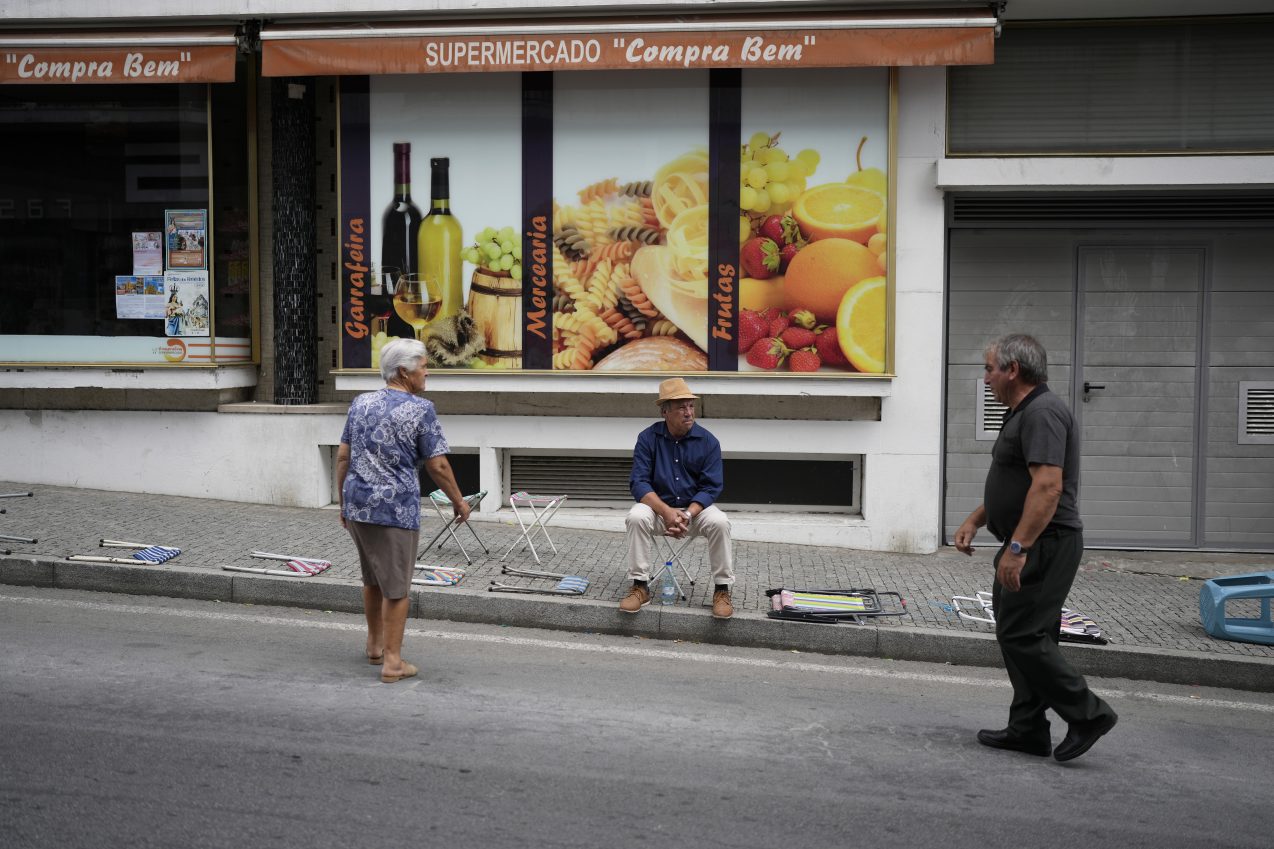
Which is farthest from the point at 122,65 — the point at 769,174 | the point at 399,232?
the point at 769,174

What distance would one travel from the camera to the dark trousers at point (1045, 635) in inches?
202

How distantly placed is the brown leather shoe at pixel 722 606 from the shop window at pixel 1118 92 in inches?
186

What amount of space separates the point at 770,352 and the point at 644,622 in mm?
3384

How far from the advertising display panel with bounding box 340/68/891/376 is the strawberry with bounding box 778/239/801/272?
0.01 metres

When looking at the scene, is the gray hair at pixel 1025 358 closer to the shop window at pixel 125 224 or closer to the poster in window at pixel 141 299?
the shop window at pixel 125 224

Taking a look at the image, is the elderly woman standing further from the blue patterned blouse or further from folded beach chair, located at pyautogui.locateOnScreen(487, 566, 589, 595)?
folded beach chair, located at pyautogui.locateOnScreen(487, 566, 589, 595)

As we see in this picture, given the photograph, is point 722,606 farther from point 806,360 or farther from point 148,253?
point 148,253

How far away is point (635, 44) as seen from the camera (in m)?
9.98

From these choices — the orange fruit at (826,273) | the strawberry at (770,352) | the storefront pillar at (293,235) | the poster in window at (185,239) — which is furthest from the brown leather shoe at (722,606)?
the poster in window at (185,239)

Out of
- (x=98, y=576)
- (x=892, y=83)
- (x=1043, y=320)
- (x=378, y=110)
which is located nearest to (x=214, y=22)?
(x=378, y=110)

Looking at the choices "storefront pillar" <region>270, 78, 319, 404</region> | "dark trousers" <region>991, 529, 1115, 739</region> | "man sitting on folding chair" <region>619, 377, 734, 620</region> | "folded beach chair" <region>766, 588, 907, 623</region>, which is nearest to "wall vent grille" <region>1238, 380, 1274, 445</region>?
"folded beach chair" <region>766, 588, 907, 623</region>

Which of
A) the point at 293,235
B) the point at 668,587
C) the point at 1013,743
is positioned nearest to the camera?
the point at 1013,743

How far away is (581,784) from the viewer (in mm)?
4754

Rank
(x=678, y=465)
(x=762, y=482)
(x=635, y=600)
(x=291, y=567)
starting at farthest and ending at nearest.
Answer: (x=762, y=482) < (x=291, y=567) < (x=678, y=465) < (x=635, y=600)
